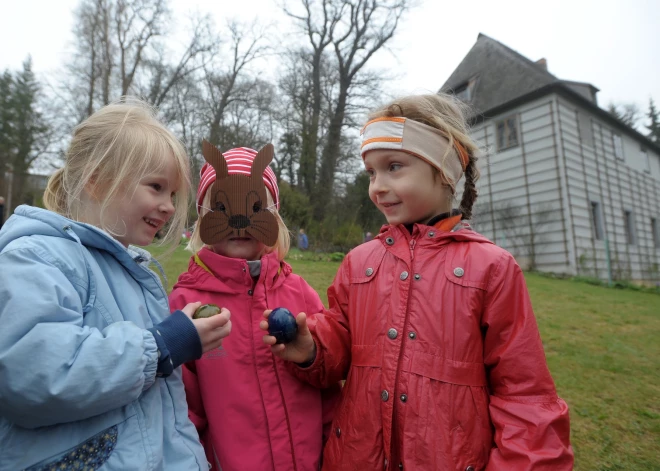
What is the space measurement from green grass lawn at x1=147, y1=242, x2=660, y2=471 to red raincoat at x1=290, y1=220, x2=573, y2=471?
0.97 meters

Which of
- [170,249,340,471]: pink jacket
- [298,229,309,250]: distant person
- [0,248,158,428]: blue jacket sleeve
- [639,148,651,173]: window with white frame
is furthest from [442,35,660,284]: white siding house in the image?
[0,248,158,428]: blue jacket sleeve

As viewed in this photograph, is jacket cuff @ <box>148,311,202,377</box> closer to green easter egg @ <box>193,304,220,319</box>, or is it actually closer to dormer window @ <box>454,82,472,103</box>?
green easter egg @ <box>193,304,220,319</box>

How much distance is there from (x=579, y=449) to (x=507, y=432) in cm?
233

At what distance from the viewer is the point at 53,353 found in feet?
3.59

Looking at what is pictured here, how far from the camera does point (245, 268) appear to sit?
1854mm

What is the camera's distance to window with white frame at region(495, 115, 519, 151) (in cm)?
1630

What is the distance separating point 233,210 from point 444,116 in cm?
94

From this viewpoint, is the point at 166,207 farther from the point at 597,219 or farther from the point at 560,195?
the point at 597,219

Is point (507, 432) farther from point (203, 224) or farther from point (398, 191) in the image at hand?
point (203, 224)

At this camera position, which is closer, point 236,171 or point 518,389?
point 518,389

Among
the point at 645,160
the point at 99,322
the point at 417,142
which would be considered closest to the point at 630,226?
the point at 645,160

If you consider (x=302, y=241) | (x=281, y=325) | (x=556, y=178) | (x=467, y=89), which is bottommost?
(x=281, y=325)

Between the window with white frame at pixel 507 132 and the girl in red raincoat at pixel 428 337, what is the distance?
15.8 metres

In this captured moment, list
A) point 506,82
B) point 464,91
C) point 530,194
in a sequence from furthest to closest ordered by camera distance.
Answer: point 464,91, point 506,82, point 530,194
